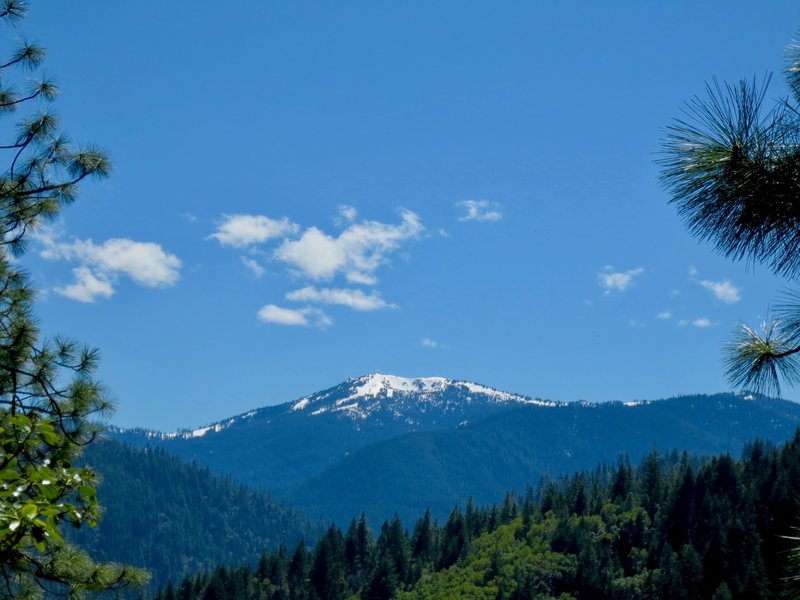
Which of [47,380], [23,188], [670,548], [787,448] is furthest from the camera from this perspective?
[787,448]

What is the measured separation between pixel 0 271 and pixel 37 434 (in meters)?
7.87

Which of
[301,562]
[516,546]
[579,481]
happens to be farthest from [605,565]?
[301,562]

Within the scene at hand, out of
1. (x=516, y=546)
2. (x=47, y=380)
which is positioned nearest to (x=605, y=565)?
(x=516, y=546)

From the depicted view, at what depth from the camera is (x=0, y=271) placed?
44.0ft

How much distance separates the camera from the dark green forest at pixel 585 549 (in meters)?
110

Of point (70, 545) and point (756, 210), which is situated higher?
point (756, 210)

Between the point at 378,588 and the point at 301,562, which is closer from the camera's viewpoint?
the point at 378,588

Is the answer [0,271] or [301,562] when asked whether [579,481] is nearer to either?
[301,562]

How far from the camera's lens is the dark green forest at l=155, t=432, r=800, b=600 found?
110125mm

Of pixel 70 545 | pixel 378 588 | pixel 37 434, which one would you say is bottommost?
pixel 378 588

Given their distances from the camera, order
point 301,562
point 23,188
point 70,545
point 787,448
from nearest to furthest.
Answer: point 70,545 → point 23,188 → point 787,448 → point 301,562

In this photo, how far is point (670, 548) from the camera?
115 meters

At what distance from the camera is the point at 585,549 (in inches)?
4744

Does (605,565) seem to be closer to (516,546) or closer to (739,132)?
(516,546)
